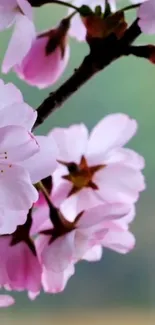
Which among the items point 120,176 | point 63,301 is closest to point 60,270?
point 120,176

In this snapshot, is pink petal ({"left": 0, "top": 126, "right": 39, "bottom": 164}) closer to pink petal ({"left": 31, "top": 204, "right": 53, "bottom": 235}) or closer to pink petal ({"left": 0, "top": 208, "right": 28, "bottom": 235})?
pink petal ({"left": 0, "top": 208, "right": 28, "bottom": 235})

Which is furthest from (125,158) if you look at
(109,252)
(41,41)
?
(109,252)

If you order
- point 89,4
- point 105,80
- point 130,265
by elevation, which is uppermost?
point 89,4

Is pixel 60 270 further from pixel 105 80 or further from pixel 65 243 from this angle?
pixel 105 80

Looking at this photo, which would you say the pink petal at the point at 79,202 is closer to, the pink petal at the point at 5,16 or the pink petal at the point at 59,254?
the pink petal at the point at 59,254

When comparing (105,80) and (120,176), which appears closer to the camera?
(120,176)

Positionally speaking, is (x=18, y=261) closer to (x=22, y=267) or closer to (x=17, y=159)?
(x=22, y=267)

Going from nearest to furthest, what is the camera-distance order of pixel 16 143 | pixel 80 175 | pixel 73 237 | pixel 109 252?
pixel 16 143, pixel 73 237, pixel 80 175, pixel 109 252
